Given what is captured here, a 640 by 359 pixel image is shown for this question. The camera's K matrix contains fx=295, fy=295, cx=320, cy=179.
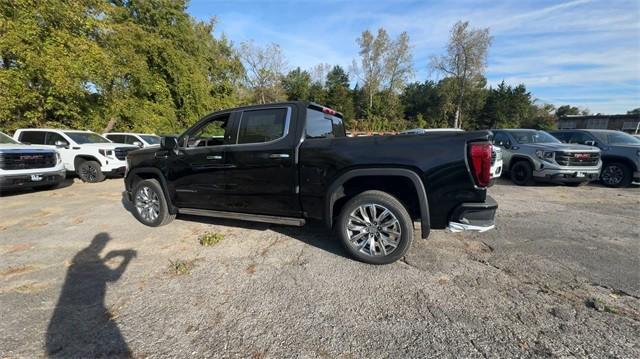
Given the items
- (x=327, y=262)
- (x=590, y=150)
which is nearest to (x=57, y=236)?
(x=327, y=262)

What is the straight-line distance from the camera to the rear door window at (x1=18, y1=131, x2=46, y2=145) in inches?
364

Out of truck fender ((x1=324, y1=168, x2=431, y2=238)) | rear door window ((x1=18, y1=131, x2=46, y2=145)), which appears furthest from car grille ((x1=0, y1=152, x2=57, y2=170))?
truck fender ((x1=324, y1=168, x2=431, y2=238))

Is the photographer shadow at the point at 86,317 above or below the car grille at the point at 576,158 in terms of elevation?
below

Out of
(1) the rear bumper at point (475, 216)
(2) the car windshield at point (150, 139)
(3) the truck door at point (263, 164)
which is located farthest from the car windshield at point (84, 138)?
(1) the rear bumper at point (475, 216)

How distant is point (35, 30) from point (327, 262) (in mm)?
13530

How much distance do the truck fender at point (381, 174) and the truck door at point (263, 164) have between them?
0.46 meters

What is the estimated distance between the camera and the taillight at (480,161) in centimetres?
291

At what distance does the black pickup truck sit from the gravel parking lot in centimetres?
46

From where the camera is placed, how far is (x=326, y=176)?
11.5 ft

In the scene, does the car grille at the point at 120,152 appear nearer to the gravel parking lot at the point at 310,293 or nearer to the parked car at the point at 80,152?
the parked car at the point at 80,152

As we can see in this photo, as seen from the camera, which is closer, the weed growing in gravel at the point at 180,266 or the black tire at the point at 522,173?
the weed growing in gravel at the point at 180,266

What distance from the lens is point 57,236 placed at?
448 cm

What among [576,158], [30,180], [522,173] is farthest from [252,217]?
[576,158]

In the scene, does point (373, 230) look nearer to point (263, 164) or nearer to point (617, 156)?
point (263, 164)
